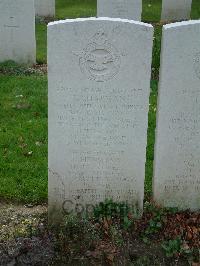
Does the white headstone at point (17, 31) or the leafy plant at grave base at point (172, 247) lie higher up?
the white headstone at point (17, 31)

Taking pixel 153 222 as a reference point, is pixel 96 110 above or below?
above

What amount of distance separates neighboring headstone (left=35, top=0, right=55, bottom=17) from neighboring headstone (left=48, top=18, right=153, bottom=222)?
34.0 ft

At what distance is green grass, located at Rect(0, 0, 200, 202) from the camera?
5699 mm

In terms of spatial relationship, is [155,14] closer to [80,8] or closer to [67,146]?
[80,8]

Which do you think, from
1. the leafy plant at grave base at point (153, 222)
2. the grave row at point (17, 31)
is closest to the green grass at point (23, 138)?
the grave row at point (17, 31)

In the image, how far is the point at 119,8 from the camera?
11.6 meters

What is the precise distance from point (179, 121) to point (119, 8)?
284 inches

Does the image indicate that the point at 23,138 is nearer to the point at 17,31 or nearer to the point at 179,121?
the point at 179,121

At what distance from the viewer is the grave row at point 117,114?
14.8 ft

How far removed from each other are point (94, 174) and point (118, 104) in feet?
2.52

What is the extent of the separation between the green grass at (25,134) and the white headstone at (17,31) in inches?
12.8

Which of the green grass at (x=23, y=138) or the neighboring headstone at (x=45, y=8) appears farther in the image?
the neighboring headstone at (x=45, y=8)

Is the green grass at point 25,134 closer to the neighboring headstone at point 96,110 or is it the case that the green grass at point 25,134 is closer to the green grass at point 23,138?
the green grass at point 23,138

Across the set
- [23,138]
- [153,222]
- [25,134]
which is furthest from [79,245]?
[25,134]
